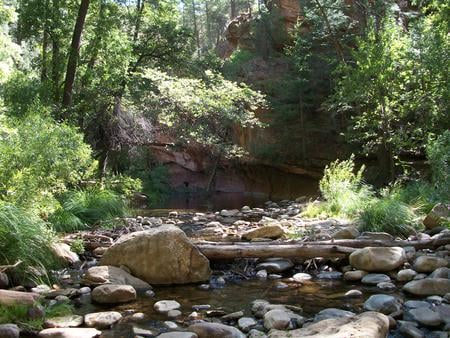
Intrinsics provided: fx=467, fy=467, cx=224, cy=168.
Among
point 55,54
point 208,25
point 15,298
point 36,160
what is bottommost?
point 15,298

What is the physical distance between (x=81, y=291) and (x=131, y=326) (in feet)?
3.82

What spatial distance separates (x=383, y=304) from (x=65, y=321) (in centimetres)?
301

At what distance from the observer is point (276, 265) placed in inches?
246

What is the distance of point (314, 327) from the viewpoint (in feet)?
12.3

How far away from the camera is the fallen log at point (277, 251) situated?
6309 millimetres

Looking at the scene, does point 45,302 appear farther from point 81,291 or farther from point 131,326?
point 131,326

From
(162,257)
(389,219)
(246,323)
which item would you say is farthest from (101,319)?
(389,219)

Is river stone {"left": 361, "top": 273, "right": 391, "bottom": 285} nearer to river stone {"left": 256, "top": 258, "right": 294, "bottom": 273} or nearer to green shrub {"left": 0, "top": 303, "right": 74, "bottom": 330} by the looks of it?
river stone {"left": 256, "top": 258, "right": 294, "bottom": 273}

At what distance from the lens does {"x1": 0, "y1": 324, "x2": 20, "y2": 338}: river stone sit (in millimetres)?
3754

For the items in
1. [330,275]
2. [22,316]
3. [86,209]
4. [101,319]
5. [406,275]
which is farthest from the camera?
[86,209]

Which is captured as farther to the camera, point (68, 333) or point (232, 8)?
point (232, 8)

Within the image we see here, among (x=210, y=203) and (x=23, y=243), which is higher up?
(x=23, y=243)

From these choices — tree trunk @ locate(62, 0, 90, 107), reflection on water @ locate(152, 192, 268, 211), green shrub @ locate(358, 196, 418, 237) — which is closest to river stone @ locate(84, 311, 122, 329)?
green shrub @ locate(358, 196, 418, 237)

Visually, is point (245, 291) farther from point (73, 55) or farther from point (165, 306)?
point (73, 55)
